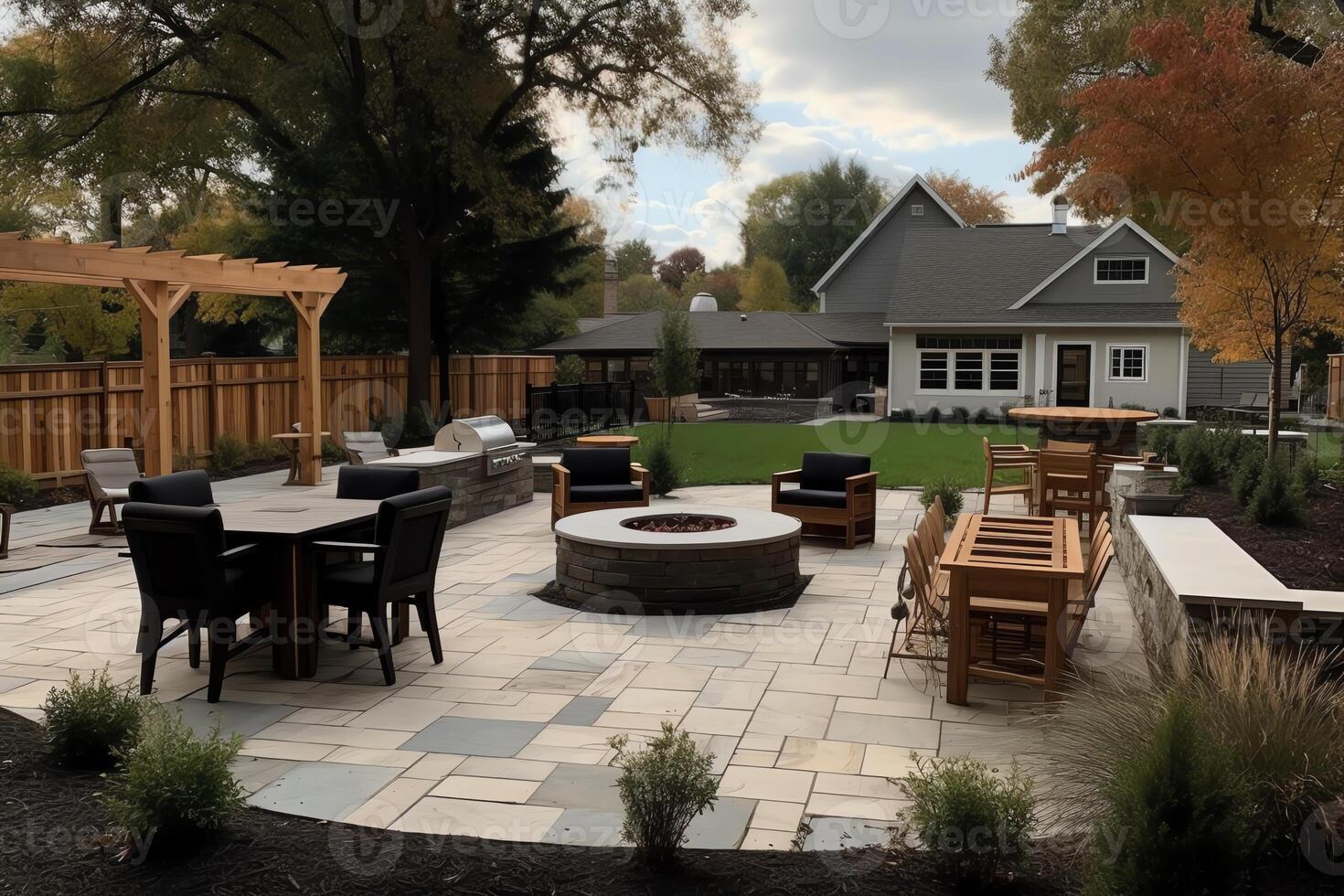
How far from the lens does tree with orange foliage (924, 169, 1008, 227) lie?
5425 centimetres

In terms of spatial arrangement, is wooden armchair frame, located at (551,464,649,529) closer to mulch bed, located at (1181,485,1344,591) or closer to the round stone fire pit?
the round stone fire pit

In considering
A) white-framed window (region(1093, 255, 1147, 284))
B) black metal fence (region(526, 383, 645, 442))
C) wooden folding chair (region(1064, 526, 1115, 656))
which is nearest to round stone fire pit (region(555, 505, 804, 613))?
wooden folding chair (region(1064, 526, 1115, 656))

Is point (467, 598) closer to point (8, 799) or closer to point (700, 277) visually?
point (8, 799)

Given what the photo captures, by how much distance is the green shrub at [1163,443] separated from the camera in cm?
1271

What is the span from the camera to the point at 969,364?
96.4 feet

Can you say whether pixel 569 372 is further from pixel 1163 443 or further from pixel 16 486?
pixel 1163 443

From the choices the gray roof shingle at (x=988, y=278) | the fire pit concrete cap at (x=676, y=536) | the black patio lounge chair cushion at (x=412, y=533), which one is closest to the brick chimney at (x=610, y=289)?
the gray roof shingle at (x=988, y=278)

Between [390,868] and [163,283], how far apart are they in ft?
35.8

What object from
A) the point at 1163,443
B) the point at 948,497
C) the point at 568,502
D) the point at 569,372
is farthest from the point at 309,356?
the point at 569,372

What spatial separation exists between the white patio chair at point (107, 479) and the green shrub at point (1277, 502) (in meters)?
9.94

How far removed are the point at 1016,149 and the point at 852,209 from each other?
25755mm

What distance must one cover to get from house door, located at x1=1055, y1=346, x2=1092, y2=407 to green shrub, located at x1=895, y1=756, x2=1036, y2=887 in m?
27.0

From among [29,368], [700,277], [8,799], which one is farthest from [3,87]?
[700,277]

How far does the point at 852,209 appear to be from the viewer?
53625 mm
